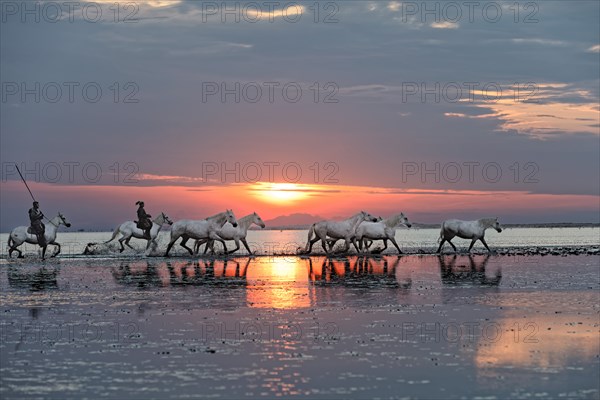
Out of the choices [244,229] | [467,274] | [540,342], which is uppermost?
[244,229]

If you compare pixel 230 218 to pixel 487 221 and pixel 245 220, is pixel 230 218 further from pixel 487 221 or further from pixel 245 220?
pixel 487 221

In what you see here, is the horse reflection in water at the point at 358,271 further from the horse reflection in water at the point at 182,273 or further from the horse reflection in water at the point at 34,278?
the horse reflection in water at the point at 34,278

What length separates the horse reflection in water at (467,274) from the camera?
81.4ft

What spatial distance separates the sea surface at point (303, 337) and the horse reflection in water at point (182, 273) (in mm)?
269

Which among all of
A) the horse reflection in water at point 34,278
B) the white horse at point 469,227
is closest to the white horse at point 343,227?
the white horse at point 469,227

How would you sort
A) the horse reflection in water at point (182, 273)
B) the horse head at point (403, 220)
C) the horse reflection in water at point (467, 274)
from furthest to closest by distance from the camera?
the horse head at point (403, 220), the horse reflection in water at point (182, 273), the horse reflection in water at point (467, 274)

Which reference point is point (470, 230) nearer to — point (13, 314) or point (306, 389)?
point (13, 314)

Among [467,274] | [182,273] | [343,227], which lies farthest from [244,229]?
[467,274]

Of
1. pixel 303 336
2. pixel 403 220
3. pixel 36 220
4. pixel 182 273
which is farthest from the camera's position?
pixel 403 220

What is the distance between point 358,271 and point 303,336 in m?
16.1

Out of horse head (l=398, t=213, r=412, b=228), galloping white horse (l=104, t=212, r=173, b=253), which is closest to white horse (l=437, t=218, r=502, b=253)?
horse head (l=398, t=213, r=412, b=228)

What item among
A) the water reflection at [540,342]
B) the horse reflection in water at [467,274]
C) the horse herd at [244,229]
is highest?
the horse herd at [244,229]

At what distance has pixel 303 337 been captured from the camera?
1436 cm

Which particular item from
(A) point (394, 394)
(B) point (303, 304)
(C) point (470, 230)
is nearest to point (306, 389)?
(A) point (394, 394)
